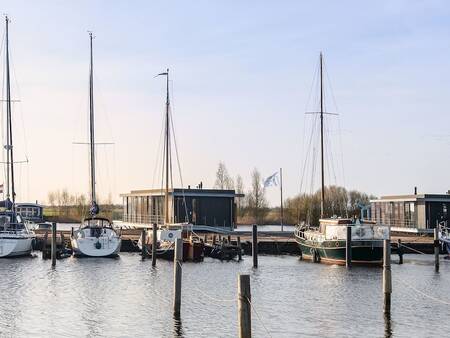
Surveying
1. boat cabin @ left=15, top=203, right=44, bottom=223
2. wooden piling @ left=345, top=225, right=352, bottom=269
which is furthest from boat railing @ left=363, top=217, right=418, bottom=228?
boat cabin @ left=15, top=203, right=44, bottom=223

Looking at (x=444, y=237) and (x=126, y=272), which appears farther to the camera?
(x=444, y=237)

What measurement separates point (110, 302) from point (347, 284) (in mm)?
14853

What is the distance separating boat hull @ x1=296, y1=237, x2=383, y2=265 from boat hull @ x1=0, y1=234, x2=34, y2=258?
898 inches

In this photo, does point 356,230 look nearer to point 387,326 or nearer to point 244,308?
point 387,326

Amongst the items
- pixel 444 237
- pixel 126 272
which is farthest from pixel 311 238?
pixel 126 272

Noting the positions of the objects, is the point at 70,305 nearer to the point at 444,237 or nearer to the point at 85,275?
the point at 85,275

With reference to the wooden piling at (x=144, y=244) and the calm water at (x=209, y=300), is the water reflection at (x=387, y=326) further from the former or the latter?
the wooden piling at (x=144, y=244)

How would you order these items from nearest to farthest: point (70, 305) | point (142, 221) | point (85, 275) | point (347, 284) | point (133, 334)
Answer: point (133, 334) → point (70, 305) → point (347, 284) → point (85, 275) → point (142, 221)

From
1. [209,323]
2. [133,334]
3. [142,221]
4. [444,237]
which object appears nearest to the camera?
[133,334]

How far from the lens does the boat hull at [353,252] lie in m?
57.6

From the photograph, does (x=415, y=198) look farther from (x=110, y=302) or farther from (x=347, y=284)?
(x=110, y=302)

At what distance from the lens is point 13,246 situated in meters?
63.4

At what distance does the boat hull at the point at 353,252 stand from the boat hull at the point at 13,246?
22821mm

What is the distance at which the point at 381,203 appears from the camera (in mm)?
98375
